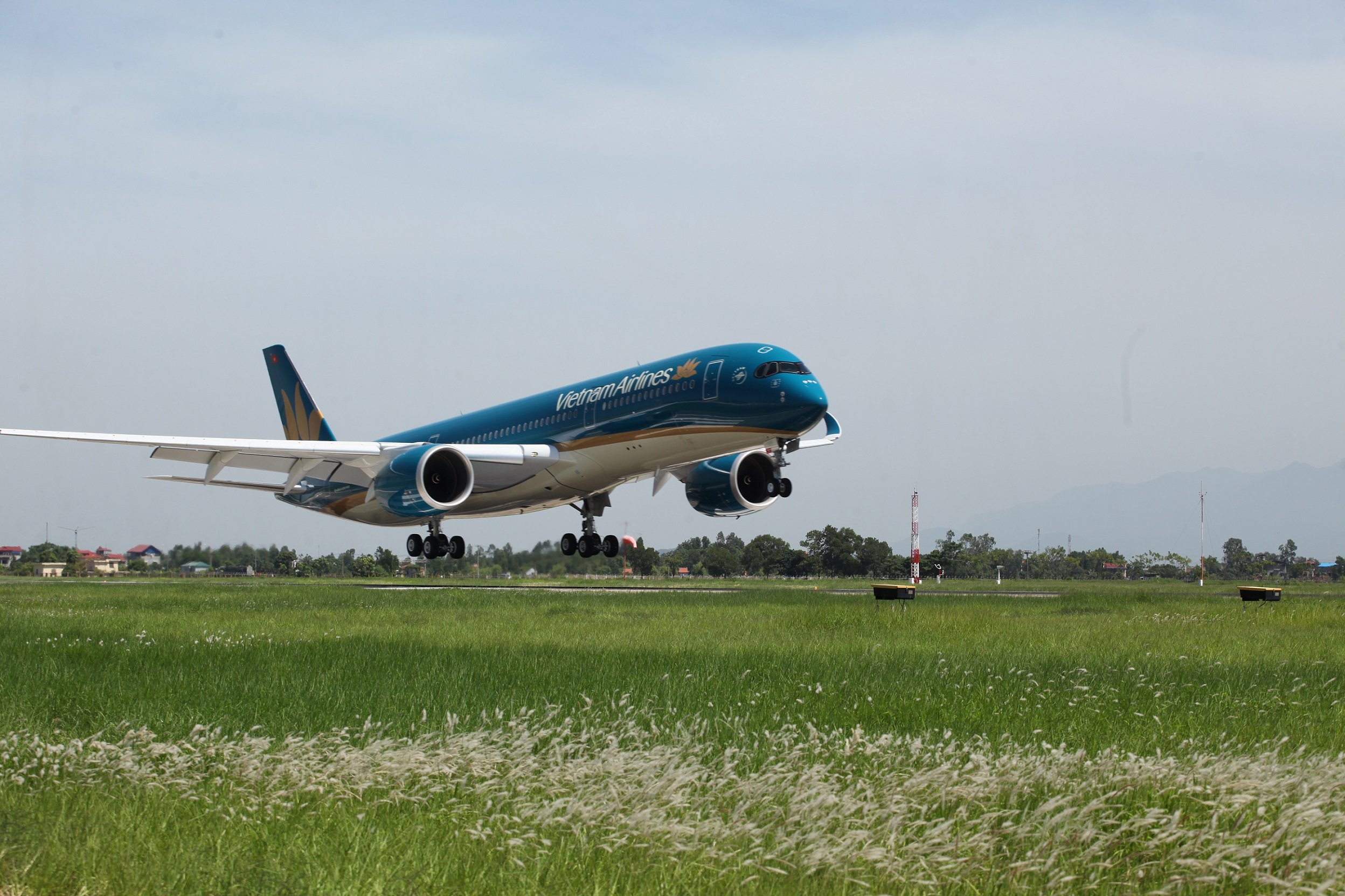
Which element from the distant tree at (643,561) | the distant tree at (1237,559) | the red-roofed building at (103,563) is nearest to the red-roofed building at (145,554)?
the red-roofed building at (103,563)

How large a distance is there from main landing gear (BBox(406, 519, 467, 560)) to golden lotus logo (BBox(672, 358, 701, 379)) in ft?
47.9

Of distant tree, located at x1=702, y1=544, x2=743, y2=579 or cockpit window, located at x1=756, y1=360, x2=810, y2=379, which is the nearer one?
cockpit window, located at x1=756, y1=360, x2=810, y2=379

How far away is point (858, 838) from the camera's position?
5500 mm

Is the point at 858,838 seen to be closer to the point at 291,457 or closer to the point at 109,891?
the point at 109,891

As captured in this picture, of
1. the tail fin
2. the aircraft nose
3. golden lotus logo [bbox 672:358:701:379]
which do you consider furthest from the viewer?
the tail fin

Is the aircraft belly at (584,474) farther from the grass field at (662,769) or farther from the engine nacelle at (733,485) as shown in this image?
the grass field at (662,769)

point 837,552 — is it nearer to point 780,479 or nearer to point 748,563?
point 748,563

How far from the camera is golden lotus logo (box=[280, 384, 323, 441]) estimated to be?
191ft

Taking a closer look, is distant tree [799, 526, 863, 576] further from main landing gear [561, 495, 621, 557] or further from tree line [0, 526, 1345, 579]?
main landing gear [561, 495, 621, 557]

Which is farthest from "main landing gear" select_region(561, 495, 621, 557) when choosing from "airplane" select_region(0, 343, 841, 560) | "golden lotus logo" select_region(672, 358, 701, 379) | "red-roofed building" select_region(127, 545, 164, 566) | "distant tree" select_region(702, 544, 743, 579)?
"red-roofed building" select_region(127, 545, 164, 566)

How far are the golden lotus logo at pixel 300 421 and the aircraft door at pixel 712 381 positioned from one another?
29.1 m

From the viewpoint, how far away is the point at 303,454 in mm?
42594

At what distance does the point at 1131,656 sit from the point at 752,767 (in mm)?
10240

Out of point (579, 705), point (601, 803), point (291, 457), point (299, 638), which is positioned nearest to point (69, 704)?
point (579, 705)
